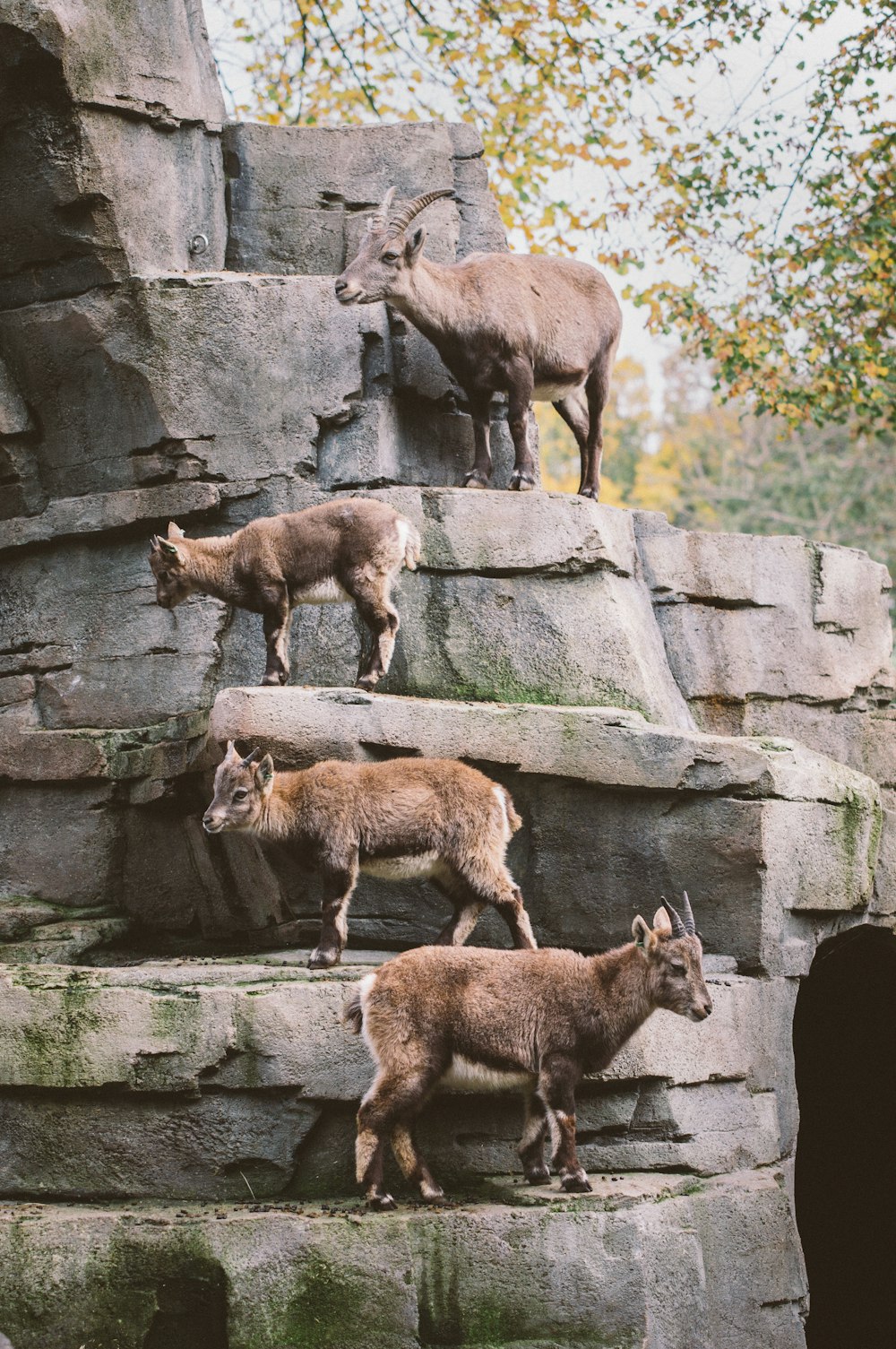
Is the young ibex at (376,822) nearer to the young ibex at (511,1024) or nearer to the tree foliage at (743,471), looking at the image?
the young ibex at (511,1024)

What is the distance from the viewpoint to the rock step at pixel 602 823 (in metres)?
8.98

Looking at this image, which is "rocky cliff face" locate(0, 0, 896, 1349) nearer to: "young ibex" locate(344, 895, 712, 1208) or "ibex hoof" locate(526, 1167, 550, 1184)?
"ibex hoof" locate(526, 1167, 550, 1184)

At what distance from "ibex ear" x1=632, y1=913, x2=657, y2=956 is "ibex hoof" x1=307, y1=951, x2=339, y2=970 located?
1.50 m

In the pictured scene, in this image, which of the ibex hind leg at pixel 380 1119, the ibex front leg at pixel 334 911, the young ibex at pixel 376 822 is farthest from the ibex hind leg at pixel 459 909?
the ibex hind leg at pixel 380 1119

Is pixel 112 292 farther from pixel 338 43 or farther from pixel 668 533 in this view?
pixel 338 43

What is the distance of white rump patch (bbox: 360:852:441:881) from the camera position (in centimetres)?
838

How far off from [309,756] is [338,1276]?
274 centimetres

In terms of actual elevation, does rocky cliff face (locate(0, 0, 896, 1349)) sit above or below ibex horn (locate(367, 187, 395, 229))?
below

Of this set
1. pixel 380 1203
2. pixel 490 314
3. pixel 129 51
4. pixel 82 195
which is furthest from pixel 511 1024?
pixel 129 51

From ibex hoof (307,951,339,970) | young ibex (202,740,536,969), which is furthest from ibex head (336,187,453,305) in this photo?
ibex hoof (307,951,339,970)

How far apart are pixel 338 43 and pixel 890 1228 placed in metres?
12.6

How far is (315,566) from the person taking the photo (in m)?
9.28

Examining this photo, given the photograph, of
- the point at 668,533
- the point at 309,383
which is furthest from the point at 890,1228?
the point at 309,383

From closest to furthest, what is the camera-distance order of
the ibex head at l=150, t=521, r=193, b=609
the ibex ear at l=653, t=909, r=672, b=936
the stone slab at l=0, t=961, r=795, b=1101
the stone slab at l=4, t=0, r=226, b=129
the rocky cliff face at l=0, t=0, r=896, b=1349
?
1. the rocky cliff face at l=0, t=0, r=896, b=1349
2. the stone slab at l=0, t=961, r=795, b=1101
3. the ibex ear at l=653, t=909, r=672, b=936
4. the ibex head at l=150, t=521, r=193, b=609
5. the stone slab at l=4, t=0, r=226, b=129
